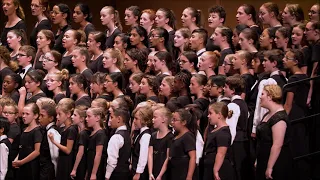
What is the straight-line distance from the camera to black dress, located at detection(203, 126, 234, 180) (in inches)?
285

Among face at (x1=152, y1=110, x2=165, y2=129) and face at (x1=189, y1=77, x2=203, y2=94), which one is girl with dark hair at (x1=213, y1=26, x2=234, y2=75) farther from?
face at (x1=152, y1=110, x2=165, y2=129)

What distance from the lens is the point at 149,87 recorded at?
26.6 ft

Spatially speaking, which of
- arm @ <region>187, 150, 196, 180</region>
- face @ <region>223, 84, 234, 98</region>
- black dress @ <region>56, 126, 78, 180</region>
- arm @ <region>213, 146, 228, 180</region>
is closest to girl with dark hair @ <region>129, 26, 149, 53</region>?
black dress @ <region>56, 126, 78, 180</region>

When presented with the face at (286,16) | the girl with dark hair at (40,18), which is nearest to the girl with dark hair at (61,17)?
the girl with dark hair at (40,18)

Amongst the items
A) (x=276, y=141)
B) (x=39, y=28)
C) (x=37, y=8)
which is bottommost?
(x=276, y=141)

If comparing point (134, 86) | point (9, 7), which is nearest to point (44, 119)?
point (134, 86)

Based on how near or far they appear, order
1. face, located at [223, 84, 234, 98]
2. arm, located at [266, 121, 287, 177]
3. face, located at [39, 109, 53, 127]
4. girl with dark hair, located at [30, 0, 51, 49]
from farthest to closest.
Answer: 1. girl with dark hair, located at [30, 0, 51, 49]
2. face, located at [39, 109, 53, 127]
3. face, located at [223, 84, 234, 98]
4. arm, located at [266, 121, 287, 177]

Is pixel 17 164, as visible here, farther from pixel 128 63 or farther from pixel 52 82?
pixel 128 63

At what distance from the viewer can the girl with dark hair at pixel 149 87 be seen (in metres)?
8.10

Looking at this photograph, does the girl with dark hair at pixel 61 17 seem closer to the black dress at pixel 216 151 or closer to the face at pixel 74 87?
the face at pixel 74 87

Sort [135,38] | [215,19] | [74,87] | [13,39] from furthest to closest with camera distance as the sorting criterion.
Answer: [13,39], [215,19], [135,38], [74,87]

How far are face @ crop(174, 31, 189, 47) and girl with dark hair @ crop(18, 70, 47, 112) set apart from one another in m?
1.34

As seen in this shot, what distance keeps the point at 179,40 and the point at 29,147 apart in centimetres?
187

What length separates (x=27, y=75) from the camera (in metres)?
8.55
